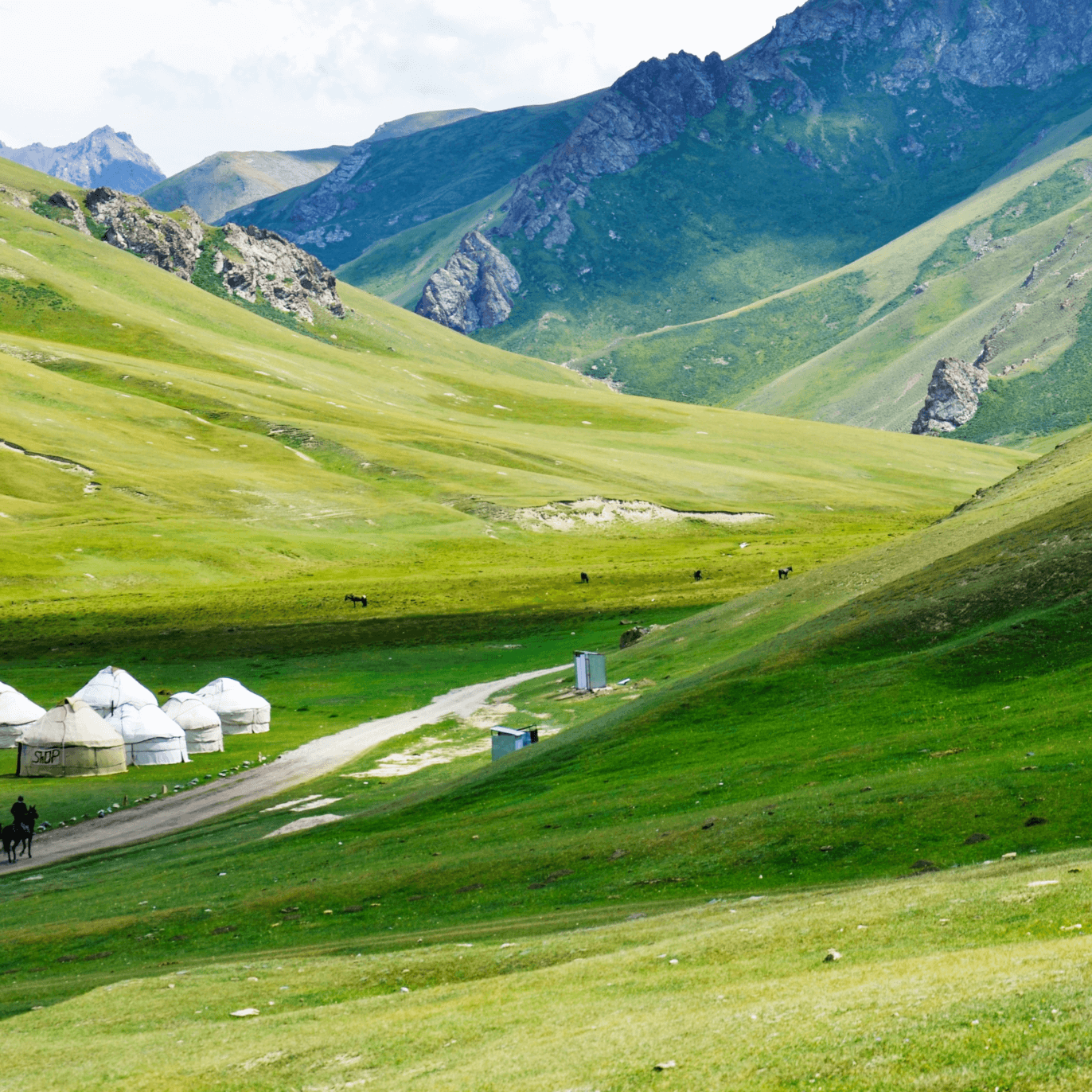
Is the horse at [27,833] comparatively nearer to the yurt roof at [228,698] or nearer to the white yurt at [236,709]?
the yurt roof at [228,698]

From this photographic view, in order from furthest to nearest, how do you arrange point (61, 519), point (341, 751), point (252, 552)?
point (61, 519)
point (252, 552)
point (341, 751)

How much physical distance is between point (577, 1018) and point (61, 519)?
529ft

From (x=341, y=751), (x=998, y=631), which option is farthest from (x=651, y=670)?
(x=998, y=631)

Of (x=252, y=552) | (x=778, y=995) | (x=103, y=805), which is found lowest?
(x=103, y=805)

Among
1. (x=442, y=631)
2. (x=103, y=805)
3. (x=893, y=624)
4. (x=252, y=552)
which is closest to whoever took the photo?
(x=893, y=624)

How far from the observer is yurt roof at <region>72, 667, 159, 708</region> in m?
78.4

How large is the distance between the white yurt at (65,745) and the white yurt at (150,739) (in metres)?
2.26

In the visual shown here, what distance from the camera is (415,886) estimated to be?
37375mm

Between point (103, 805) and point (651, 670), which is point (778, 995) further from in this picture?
point (651, 670)

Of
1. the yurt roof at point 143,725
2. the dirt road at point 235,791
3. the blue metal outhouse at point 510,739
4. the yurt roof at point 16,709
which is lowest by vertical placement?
the dirt road at point 235,791

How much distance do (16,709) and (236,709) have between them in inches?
565

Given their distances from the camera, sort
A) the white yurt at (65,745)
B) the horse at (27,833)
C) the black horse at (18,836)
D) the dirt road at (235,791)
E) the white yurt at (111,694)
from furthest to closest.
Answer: the white yurt at (111,694)
the white yurt at (65,745)
the dirt road at (235,791)
the horse at (27,833)
the black horse at (18,836)

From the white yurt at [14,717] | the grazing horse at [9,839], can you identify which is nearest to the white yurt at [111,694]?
the white yurt at [14,717]

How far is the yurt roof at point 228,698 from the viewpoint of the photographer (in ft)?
265
